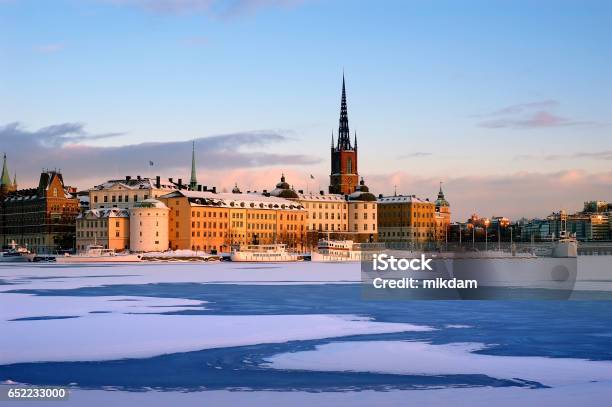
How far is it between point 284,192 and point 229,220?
27906mm

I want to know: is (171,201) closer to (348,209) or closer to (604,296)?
(348,209)

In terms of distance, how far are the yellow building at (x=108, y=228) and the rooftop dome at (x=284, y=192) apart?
4417 cm

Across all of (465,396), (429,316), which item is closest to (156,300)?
(429,316)

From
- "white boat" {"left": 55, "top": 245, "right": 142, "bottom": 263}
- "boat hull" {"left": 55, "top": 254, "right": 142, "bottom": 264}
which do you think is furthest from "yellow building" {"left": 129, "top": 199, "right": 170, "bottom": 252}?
"boat hull" {"left": 55, "top": 254, "right": 142, "bottom": 264}

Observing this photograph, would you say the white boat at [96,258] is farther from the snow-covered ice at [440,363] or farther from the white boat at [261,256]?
the snow-covered ice at [440,363]

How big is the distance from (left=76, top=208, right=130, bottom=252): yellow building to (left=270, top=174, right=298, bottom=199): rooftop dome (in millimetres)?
44170

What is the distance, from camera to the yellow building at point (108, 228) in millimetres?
144125

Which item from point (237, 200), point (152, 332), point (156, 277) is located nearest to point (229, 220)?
point (237, 200)

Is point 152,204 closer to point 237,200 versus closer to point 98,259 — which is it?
point 237,200

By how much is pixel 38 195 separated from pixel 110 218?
36443 millimetres

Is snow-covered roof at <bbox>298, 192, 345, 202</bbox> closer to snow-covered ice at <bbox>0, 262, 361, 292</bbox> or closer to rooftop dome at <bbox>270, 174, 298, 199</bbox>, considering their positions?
rooftop dome at <bbox>270, 174, 298, 199</bbox>

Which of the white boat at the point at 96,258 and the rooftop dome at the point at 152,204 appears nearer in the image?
the white boat at the point at 96,258

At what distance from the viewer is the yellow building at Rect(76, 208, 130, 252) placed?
144 meters

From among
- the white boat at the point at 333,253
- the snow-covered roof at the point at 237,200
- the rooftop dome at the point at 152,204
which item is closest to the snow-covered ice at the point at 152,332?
the white boat at the point at 333,253
